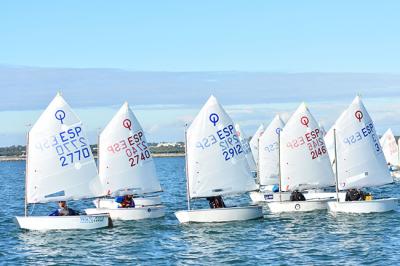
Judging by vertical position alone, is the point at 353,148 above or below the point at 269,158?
below

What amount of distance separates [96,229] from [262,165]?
2987 centimetres

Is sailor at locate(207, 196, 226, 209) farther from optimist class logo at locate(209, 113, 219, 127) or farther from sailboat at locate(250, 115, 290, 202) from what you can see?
sailboat at locate(250, 115, 290, 202)

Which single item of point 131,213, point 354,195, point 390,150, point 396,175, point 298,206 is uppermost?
point 390,150

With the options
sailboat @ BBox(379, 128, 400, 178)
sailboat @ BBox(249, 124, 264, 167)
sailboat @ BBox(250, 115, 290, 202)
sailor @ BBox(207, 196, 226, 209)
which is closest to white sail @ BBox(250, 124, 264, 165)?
sailboat @ BBox(249, 124, 264, 167)

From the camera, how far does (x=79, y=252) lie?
37625 millimetres

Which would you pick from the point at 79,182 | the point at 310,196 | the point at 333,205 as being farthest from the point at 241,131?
the point at 79,182

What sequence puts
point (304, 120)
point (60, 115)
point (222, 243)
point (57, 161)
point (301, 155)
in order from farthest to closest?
1. point (304, 120)
2. point (301, 155)
3. point (57, 161)
4. point (60, 115)
5. point (222, 243)

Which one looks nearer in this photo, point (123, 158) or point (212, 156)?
point (212, 156)

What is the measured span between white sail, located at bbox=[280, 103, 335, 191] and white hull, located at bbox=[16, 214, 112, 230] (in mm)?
16325

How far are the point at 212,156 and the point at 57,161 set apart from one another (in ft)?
29.9

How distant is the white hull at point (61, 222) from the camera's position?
142 feet

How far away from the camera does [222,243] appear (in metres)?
39.6

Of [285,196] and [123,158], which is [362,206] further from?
[123,158]

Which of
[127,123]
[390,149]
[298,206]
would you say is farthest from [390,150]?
[127,123]
